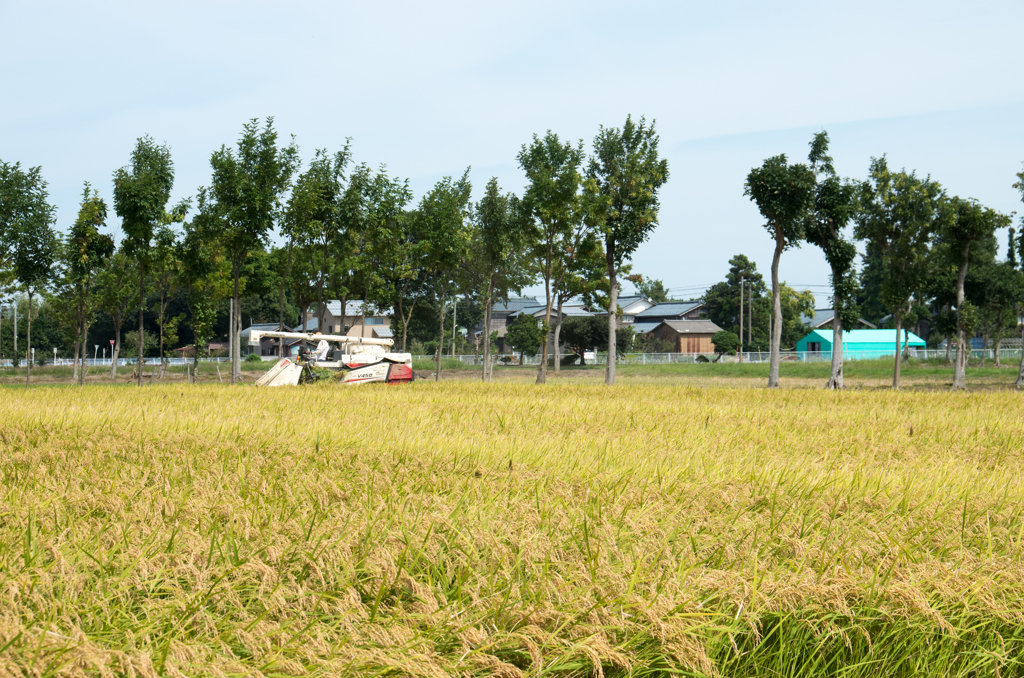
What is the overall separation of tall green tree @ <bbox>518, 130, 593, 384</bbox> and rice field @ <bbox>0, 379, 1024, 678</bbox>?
26659 mm

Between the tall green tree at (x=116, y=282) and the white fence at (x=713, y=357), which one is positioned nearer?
the tall green tree at (x=116, y=282)

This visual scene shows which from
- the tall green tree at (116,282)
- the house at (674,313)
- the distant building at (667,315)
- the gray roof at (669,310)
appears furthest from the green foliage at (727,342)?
the tall green tree at (116,282)

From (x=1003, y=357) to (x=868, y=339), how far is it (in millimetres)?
11822

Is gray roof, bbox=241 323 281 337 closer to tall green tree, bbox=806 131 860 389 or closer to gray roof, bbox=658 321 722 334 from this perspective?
gray roof, bbox=658 321 722 334

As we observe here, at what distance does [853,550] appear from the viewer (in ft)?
12.7

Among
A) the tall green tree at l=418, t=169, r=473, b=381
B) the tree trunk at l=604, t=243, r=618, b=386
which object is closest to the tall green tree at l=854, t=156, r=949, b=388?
the tree trunk at l=604, t=243, r=618, b=386

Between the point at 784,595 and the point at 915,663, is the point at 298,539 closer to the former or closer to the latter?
the point at 784,595

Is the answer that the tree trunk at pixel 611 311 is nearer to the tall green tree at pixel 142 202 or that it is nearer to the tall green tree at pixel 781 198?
the tall green tree at pixel 781 198

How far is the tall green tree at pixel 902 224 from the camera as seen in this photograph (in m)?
32.4

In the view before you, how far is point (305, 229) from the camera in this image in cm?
3550

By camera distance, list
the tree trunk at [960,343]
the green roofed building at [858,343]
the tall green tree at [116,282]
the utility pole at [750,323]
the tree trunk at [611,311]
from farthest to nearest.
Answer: the utility pole at [750,323] → the green roofed building at [858,343] → the tall green tree at [116,282] → the tree trunk at [611,311] → the tree trunk at [960,343]

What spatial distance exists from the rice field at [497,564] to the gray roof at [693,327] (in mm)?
77875

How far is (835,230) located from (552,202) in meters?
12.5

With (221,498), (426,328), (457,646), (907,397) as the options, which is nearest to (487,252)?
(907,397)
